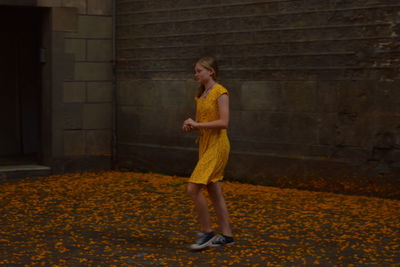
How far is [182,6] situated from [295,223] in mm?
4649

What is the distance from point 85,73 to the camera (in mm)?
11422

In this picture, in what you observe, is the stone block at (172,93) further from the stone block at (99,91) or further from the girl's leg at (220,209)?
the girl's leg at (220,209)

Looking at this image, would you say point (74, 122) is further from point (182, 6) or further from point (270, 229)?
point (270, 229)

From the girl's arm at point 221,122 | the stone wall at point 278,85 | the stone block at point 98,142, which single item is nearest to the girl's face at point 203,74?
the girl's arm at point 221,122

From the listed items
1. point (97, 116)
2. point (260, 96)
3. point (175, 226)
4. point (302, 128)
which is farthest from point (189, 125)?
point (97, 116)

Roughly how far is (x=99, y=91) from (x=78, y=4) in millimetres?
1449

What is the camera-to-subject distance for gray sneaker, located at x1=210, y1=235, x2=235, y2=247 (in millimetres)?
6137

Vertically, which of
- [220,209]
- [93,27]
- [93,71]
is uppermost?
[93,27]

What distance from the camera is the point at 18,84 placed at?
43.9 ft

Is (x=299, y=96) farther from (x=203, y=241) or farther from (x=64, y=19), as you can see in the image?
(x=64, y=19)

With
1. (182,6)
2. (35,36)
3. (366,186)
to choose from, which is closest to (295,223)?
(366,186)

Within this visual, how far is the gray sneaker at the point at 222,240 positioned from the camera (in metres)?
6.14

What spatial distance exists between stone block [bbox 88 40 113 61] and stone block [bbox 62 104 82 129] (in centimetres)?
84

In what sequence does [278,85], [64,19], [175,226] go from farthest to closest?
[64,19], [278,85], [175,226]
